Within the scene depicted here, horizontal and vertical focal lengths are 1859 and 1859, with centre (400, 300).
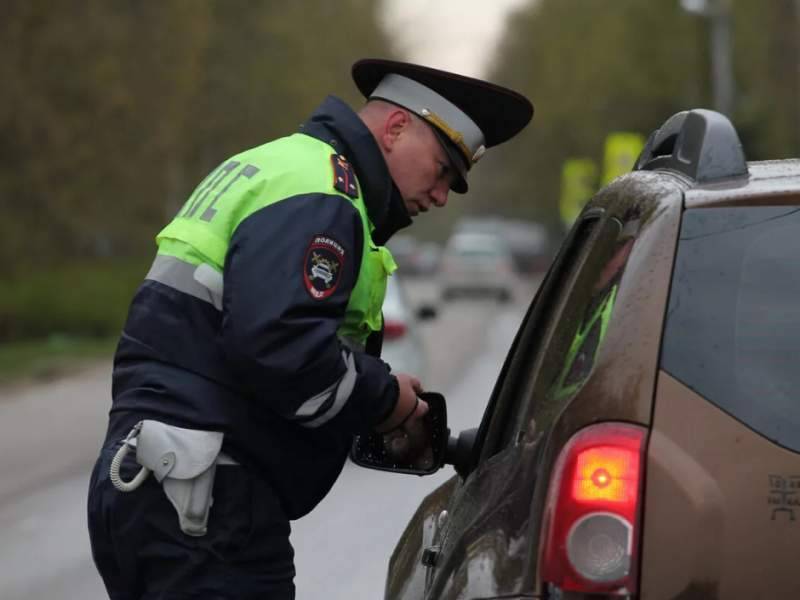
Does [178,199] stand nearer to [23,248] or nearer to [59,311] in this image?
[59,311]

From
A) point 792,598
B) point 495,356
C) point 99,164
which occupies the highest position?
point 99,164

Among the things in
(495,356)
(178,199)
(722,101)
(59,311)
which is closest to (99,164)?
(59,311)

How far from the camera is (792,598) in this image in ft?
8.91

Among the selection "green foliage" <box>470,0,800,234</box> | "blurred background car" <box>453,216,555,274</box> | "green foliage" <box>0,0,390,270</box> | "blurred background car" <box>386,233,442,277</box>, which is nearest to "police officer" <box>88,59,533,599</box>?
"green foliage" <box>0,0,390,270</box>

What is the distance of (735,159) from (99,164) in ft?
90.3

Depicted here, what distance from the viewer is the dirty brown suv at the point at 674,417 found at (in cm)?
273

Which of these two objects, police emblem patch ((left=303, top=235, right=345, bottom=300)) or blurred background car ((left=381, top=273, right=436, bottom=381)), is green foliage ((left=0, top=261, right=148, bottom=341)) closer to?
blurred background car ((left=381, top=273, right=436, bottom=381))

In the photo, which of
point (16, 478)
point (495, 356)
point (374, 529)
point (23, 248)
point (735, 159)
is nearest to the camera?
point (735, 159)

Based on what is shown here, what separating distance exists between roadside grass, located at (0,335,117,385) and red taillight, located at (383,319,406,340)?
8.08 metres

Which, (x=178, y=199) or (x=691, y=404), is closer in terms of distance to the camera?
(x=691, y=404)

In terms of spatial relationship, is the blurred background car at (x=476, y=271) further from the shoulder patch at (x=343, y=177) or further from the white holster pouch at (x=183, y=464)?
the white holster pouch at (x=183, y=464)

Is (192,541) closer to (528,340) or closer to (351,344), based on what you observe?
(351,344)

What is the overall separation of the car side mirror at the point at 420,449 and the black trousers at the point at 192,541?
14.8 inches

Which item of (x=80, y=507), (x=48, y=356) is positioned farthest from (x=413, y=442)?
(x=48, y=356)
